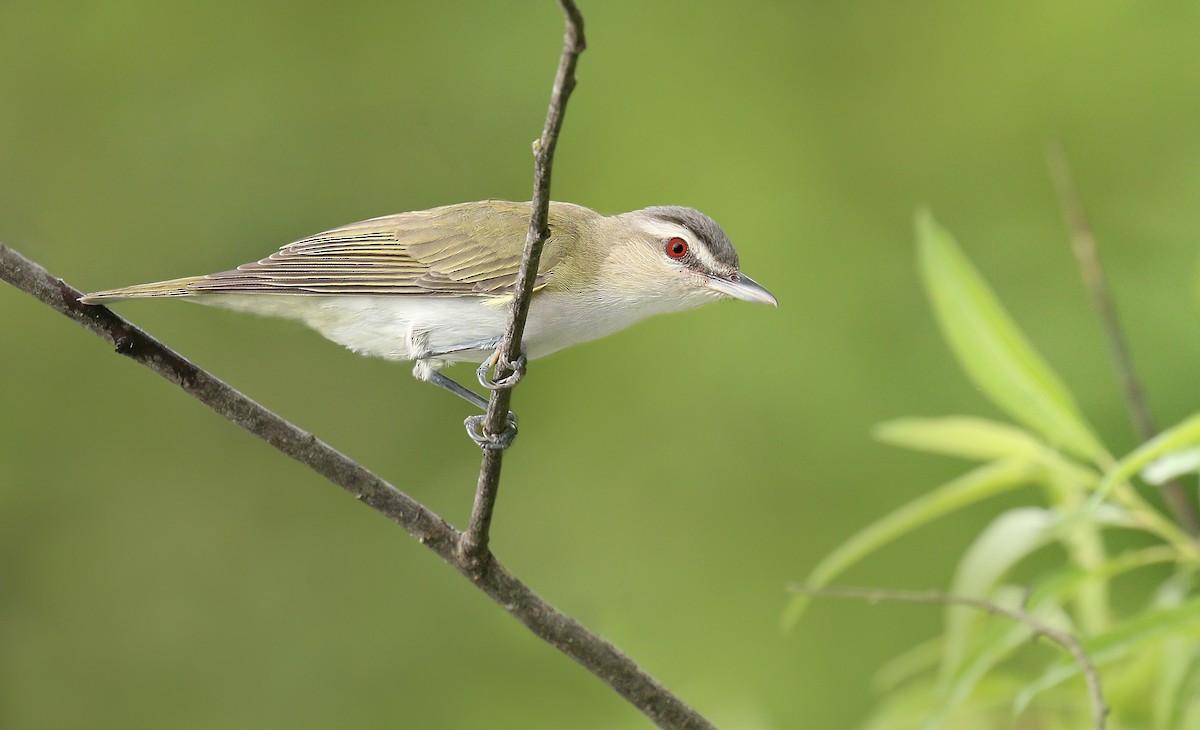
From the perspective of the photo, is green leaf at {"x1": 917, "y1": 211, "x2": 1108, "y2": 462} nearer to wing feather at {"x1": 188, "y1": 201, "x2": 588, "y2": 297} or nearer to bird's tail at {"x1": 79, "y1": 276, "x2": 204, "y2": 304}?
wing feather at {"x1": 188, "y1": 201, "x2": 588, "y2": 297}

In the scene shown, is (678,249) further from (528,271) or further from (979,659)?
(979,659)

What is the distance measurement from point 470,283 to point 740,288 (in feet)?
2.03

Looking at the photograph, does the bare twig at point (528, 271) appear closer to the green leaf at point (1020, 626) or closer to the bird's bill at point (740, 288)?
the bird's bill at point (740, 288)

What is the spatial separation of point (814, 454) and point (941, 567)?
69 cm

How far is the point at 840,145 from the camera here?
4.90m

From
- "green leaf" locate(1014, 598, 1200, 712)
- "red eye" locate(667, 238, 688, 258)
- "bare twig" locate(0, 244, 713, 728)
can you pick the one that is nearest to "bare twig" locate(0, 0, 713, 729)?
"bare twig" locate(0, 244, 713, 728)

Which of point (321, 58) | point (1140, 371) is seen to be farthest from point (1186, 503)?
point (321, 58)

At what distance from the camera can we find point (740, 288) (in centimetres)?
251

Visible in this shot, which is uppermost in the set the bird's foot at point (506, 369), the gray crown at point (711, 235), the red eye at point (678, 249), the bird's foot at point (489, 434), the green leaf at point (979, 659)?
the gray crown at point (711, 235)

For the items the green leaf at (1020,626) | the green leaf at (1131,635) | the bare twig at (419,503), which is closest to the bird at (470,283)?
the bare twig at (419,503)

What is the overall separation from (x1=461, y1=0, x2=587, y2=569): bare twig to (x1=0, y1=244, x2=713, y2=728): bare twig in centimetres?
7

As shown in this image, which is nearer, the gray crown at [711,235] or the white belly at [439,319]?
the white belly at [439,319]

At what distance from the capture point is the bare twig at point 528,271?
4.31 ft

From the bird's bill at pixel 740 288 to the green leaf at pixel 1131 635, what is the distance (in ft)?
3.05
